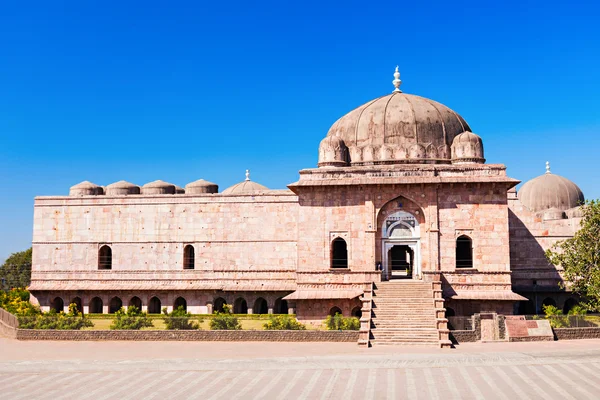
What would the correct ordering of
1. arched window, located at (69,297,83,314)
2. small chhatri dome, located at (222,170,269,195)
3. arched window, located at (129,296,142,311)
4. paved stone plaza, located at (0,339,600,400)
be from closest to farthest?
1. paved stone plaza, located at (0,339,600,400)
2. arched window, located at (129,296,142,311)
3. arched window, located at (69,297,83,314)
4. small chhatri dome, located at (222,170,269,195)

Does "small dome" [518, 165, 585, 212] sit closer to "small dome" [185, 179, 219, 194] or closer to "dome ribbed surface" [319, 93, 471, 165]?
"dome ribbed surface" [319, 93, 471, 165]

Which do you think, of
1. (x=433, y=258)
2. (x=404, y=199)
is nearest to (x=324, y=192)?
(x=404, y=199)

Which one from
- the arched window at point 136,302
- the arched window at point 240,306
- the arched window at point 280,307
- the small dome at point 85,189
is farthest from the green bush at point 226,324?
the small dome at point 85,189

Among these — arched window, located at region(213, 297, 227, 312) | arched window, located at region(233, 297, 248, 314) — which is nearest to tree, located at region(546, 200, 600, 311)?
arched window, located at region(233, 297, 248, 314)

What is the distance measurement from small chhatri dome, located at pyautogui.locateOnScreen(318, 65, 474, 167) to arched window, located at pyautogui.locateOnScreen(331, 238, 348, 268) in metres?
4.23

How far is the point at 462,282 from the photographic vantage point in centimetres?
3347

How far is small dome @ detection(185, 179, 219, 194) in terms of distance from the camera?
43438mm

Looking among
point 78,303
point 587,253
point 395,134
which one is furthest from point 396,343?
point 78,303

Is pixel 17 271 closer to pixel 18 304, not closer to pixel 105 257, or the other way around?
pixel 105 257

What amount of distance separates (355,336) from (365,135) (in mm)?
13521

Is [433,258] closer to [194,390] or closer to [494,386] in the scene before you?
[494,386]

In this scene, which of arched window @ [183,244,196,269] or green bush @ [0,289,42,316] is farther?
arched window @ [183,244,196,269]

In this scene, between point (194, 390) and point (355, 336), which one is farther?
point (355, 336)

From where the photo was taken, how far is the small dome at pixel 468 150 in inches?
1400
